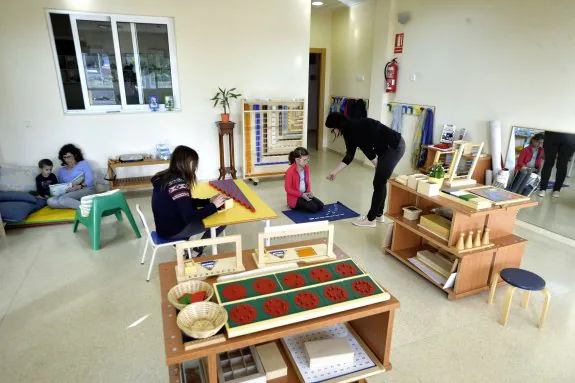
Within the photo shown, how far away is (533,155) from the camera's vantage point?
4031 mm

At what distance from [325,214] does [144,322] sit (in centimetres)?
251

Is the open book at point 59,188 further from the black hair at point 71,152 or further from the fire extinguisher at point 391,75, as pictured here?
the fire extinguisher at point 391,75

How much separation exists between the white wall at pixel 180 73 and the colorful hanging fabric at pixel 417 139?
1891 mm

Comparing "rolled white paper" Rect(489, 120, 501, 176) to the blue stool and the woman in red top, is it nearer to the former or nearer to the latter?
the woman in red top

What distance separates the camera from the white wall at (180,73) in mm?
4531

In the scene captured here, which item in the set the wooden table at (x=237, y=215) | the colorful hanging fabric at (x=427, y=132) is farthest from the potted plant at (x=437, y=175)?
the colorful hanging fabric at (x=427, y=132)

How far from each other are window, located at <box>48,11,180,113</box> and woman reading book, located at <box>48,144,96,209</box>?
2.20ft

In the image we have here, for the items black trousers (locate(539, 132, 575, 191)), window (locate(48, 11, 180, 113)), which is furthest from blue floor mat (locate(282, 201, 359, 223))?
window (locate(48, 11, 180, 113))

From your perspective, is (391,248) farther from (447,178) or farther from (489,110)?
(489,110)

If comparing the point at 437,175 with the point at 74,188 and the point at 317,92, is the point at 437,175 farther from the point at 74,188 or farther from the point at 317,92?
the point at 317,92

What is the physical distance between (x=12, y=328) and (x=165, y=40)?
13.7 ft

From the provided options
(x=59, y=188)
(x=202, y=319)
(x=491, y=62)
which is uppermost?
(x=491, y=62)

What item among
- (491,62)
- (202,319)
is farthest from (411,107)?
(202,319)

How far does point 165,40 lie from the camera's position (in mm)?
5184
